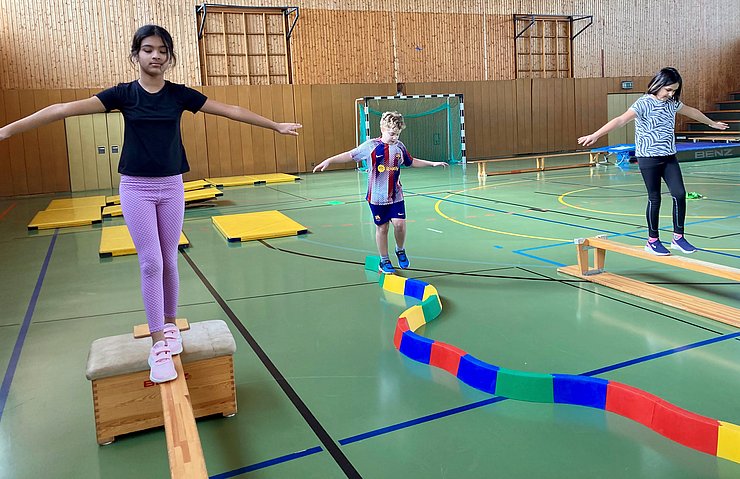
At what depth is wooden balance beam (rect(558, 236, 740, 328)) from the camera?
4.45 meters

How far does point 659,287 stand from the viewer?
5.12 metres

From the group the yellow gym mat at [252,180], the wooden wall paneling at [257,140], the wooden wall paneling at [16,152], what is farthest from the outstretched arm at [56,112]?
the wooden wall paneling at [257,140]

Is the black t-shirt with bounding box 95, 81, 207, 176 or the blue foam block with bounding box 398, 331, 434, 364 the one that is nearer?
the black t-shirt with bounding box 95, 81, 207, 176

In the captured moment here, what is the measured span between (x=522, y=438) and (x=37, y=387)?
2.68m

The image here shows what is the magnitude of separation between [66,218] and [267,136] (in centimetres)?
886

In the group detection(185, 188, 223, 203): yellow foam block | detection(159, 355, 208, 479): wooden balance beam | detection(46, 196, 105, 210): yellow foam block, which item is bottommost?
detection(159, 355, 208, 479): wooden balance beam

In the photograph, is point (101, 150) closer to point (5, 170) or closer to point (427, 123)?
point (5, 170)

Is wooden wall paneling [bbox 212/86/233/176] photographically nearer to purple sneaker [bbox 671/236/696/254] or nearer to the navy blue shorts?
the navy blue shorts

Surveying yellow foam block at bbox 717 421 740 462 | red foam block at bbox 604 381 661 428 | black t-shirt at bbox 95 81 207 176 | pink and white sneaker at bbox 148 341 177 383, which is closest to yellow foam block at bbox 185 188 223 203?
black t-shirt at bbox 95 81 207 176

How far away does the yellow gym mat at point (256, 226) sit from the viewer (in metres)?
8.23

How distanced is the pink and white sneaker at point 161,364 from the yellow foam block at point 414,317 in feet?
5.77

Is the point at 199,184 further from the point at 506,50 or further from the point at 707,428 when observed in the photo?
the point at 707,428

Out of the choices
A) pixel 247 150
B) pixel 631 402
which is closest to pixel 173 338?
pixel 631 402

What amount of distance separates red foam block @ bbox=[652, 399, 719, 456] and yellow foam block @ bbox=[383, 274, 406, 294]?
9.02ft
